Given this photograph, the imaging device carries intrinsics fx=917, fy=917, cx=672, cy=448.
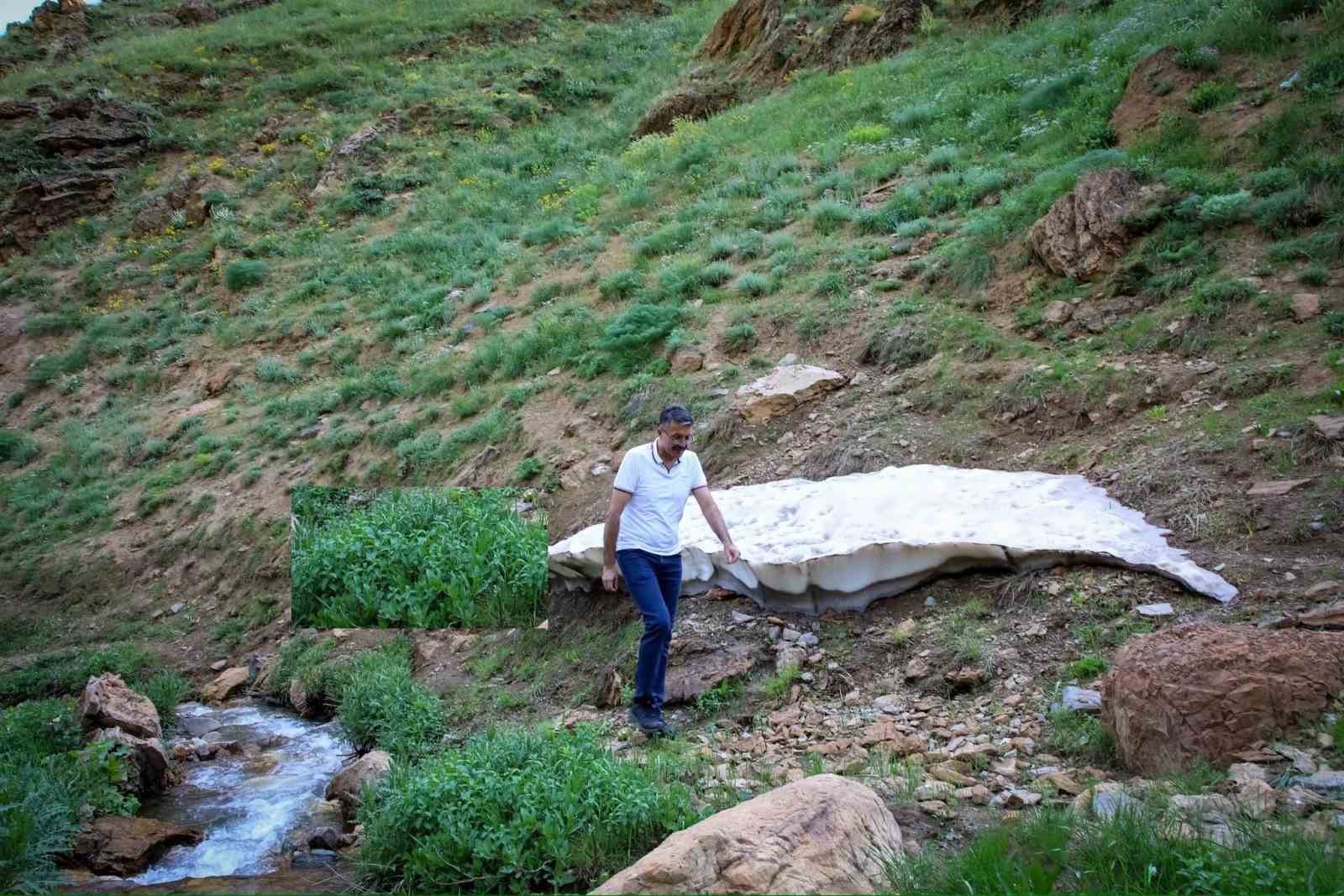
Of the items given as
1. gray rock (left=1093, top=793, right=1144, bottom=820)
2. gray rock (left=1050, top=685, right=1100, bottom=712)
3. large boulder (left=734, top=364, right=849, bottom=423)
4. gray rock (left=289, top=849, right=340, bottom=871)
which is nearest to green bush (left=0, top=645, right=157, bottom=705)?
gray rock (left=289, top=849, right=340, bottom=871)

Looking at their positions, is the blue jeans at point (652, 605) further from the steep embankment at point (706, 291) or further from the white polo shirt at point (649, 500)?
the steep embankment at point (706, 291)

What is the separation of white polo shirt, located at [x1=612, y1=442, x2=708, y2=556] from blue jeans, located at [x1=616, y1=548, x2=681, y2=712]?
7 centimetres

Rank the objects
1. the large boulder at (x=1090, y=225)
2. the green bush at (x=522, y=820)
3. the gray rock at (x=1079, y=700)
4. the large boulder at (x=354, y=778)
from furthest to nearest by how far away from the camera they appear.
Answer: the large boulder at (x=1090, y=225) < the large boulder at (x=354, y=778) < the gray rock at (x=1079, y=700) < the green bush at (x=522, y=820)

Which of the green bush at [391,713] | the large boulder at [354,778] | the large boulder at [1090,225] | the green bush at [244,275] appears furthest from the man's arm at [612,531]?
the green bush at [244,275]

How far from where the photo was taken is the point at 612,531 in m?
5.20

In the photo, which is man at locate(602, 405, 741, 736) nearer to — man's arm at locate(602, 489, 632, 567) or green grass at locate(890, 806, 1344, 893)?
man's arm at locate(602, 489, 632, 567)

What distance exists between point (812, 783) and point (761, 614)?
2.47 m

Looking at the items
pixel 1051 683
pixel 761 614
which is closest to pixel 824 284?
pixel 761 614

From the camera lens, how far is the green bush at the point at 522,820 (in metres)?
3.98

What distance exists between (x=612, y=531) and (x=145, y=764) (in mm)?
3903

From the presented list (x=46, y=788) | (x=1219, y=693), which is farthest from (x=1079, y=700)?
(x=46, y=788)

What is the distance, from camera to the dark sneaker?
5160mm

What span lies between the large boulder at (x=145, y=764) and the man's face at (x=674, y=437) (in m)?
4.32

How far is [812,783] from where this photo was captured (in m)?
3.58
